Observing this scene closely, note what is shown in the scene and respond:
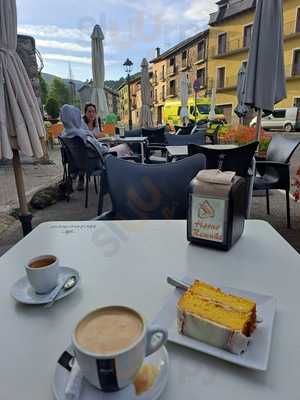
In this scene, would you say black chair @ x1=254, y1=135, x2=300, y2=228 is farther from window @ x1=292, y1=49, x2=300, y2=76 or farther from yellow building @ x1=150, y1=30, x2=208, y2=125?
window @ x1=292, y1=49, x2=300, y2=76

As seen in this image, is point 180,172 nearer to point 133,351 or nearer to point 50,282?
point 50,282

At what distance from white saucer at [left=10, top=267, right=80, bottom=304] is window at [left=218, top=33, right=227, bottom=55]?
23100 millimetres

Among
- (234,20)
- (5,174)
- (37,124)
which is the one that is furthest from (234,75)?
(37,124)

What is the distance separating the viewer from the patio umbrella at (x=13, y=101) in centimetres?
164

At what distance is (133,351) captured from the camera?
35 centimetres

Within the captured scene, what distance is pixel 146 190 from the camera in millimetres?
1497

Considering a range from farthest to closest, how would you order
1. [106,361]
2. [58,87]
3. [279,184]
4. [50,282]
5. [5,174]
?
[58,87] → [5,174] → [279,184] → [50,282] → [106,361]

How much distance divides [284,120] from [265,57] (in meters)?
15.3

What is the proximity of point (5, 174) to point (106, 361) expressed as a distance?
18.6 feet

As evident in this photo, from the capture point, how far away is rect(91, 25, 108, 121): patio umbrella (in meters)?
5.66

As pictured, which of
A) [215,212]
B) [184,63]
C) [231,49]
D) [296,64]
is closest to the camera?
[215,212]

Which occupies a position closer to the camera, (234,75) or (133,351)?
(133,351)

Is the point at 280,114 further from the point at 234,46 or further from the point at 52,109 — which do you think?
the point at 52,109

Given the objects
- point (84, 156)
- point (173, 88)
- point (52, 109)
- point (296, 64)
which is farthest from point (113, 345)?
point (173, 88)
